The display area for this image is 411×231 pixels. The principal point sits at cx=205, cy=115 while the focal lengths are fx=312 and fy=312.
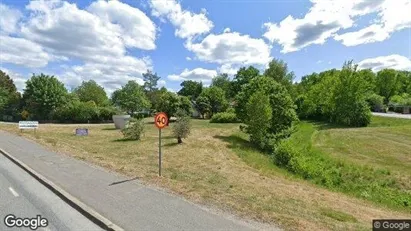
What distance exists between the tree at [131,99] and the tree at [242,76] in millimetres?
19734

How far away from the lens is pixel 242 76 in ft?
225

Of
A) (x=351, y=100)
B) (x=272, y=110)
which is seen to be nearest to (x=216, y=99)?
(x=351, y=100)

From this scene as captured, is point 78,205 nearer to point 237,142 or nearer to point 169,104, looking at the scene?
point 237,142

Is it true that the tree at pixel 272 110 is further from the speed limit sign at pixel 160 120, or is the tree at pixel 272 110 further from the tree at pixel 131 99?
the tree at pixel 131 99

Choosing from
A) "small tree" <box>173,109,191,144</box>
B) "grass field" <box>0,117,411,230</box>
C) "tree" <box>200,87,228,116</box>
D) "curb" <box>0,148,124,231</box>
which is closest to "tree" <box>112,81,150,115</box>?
"tree" <box>200,87,228,116</box>

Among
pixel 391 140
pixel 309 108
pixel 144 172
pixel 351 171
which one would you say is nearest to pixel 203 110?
pixel 309 108

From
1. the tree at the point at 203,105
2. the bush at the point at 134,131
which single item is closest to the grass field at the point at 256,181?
the bush at the point at 134,131

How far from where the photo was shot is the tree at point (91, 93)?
2867 inches

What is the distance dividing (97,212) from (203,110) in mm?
51182

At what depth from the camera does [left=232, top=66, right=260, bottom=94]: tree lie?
67.9m

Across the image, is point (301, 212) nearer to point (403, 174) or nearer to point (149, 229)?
point (149, 229)

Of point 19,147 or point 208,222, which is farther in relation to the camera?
point 19,147

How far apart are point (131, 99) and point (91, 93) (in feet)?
48.2

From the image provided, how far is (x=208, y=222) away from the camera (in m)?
6.52
